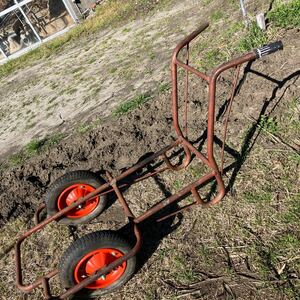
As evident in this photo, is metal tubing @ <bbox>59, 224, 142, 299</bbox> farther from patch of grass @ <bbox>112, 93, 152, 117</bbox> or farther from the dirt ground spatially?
patch of grass @ <bbox>112, 93, 152, 117</bbox>

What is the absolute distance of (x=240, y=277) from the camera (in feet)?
9.51

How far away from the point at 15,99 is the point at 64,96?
1664 millimetres

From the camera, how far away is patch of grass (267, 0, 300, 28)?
5556 millimetres

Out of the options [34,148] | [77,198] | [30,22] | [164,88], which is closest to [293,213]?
[77,198]

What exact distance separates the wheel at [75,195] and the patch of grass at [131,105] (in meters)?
1.79

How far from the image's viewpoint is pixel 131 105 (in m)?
5.36

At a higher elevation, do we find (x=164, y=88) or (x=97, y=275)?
(x=97, y=275)

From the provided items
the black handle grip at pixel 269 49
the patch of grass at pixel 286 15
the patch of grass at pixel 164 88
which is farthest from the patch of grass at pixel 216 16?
the black handle grip at pixel 269 49

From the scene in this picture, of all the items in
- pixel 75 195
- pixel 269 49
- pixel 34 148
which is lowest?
pixel 34 148

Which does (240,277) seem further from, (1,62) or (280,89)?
(1,62)

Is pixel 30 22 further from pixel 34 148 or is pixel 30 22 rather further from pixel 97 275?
pixel 97 275

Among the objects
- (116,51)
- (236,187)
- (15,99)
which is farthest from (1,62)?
(236,187)

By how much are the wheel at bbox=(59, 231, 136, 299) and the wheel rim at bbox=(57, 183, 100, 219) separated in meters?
0.89

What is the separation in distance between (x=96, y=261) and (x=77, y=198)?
0.94 meters
